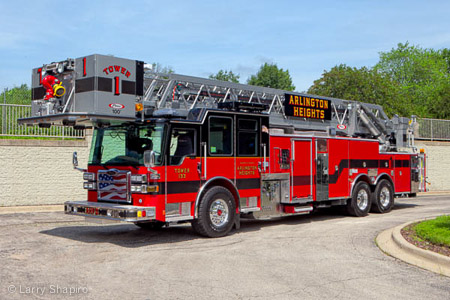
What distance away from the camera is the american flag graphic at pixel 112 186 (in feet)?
31.8

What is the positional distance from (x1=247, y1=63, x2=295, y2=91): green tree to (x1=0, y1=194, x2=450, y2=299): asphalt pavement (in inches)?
1955

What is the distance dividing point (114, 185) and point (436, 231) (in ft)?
21.2

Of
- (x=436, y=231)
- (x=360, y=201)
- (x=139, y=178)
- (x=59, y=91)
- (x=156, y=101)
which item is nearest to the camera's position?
(x=59, y=91)

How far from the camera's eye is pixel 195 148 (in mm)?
10055

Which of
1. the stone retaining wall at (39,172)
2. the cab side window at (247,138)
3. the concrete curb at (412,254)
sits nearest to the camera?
the concrete curb at (412,254)

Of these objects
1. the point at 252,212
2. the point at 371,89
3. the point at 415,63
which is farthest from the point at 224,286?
the point at 415,63

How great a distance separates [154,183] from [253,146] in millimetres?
2915

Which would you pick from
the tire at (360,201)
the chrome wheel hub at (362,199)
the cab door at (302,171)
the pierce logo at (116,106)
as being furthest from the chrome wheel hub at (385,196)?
the pierce logo at (116,106)

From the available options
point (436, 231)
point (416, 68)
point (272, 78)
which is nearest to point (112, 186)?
point (436, 231)

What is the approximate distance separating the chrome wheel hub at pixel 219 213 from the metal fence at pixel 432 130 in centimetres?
2149

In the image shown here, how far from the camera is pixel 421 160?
16828mm

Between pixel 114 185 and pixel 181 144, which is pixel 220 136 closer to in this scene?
pixel 181 144

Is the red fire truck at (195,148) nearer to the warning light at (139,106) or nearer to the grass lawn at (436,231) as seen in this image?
the warning light at (139,106)

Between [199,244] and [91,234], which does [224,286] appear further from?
[91,234]
